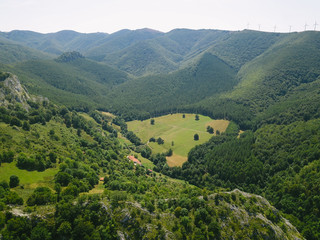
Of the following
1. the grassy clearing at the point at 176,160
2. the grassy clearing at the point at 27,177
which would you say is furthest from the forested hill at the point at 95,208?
the grassy clearing at the point at 176,160

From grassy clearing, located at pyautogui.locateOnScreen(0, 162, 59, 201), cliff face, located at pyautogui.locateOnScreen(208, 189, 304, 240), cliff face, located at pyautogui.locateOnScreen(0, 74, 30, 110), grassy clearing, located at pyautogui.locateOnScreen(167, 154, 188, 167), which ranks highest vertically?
cliff face, located at pyautogui.locateOnScreen(0, 74, 30, 110)

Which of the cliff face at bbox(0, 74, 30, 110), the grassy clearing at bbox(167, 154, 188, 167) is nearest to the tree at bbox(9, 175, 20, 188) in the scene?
the cliff face at bbox(0, 74, 30, 110)

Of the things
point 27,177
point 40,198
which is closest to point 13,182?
point 27,177

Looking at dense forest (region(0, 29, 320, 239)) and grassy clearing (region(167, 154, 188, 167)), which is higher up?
dense forest (region(0, 29, 320, 239))

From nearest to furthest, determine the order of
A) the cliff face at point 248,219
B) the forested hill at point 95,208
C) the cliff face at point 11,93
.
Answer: the forested hill at point 95,208 < the cliff face at point 248,219 < the cliff face at point 11,93

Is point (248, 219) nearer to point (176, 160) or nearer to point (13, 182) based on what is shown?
point (13, 182)

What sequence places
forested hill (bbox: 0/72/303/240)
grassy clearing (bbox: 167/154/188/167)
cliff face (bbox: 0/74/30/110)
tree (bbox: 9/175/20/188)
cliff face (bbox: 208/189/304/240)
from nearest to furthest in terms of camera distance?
forested hill (bbox: 0/72/303/240)
tree (bbox: 9/175/20/188)
cliff face (bbox: 208/189/304/240)
cliff face (bbox: 0/74/30/110)
grassy clearing (bbox: 167/154/188/167)

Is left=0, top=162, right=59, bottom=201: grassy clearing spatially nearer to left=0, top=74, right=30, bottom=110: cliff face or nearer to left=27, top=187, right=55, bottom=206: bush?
left=27, top=187, right=55, bottom=206: bush

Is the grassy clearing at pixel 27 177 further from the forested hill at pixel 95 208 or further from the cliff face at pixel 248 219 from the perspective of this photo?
the cliff face at pixel 248 219

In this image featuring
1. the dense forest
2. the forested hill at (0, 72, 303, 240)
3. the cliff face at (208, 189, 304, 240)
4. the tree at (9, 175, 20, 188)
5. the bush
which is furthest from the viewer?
the cliff face at (208, 189, 304, 240)

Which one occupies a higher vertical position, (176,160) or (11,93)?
(11,93)

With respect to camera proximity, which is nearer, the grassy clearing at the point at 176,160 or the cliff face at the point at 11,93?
the cliff face at the point at 11,93

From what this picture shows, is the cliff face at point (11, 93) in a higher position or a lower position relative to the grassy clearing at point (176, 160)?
higher
